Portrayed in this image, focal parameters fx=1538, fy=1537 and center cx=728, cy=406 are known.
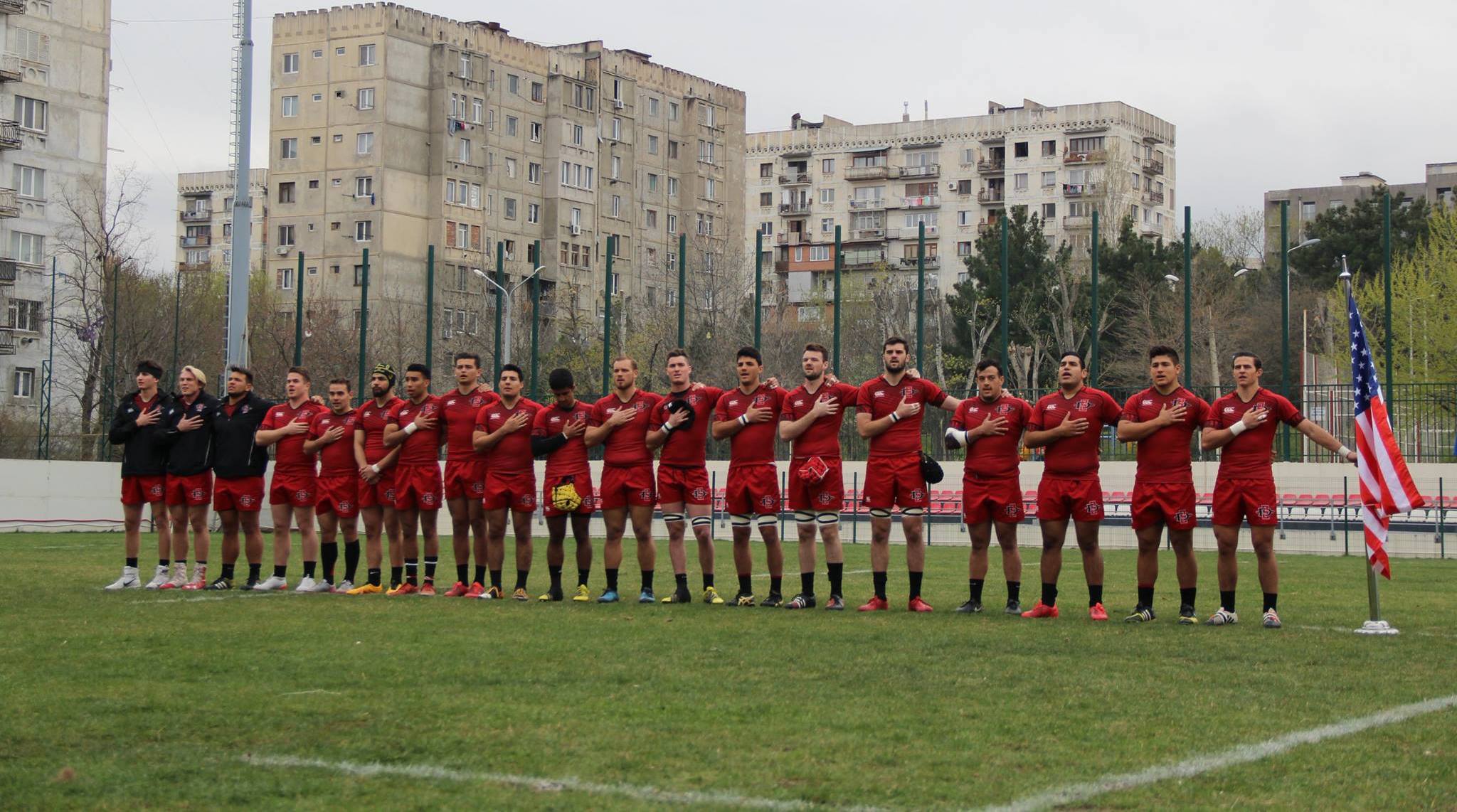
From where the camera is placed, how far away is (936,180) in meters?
102

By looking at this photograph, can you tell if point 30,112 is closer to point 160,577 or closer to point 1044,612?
point 160,577

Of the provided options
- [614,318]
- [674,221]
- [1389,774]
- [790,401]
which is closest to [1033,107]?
[674,221]

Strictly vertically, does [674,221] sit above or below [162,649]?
above

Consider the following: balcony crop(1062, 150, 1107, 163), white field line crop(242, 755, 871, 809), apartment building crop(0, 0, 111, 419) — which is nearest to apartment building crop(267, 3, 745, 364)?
apartment building crop(0, 0, 111, 419)

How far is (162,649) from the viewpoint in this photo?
9.38m

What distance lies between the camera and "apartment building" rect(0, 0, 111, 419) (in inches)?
2378

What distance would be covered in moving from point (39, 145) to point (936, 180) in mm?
57586

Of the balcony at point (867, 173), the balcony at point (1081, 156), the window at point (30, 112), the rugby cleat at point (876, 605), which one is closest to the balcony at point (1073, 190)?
the balcony at point (1081, 156)

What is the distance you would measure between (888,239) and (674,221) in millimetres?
18089

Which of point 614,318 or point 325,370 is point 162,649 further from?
point 614,318

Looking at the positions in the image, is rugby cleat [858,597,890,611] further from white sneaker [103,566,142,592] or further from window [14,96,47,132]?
window [14,96,47,132]

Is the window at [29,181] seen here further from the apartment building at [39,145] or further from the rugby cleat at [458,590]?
the rugby cleat at [458,590]

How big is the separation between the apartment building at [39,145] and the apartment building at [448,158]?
43.8ft

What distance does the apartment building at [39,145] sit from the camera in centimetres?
6041
